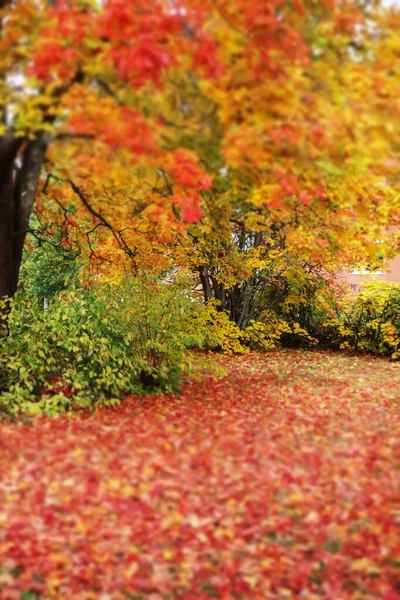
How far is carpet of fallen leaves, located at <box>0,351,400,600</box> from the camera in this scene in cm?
414

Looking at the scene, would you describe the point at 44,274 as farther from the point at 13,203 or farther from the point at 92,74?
the point at 92,74

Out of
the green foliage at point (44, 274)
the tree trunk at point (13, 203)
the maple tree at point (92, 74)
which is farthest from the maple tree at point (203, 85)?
the green foliage at point (44, 274)

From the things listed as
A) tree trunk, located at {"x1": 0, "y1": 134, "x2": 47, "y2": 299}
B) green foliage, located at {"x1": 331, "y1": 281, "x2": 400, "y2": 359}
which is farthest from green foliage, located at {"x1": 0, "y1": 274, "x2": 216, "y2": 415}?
green foliage, located at {"x1": 331, "y1": 281, "x2": 400, "y2": 359}

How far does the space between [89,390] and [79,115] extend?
4211mm

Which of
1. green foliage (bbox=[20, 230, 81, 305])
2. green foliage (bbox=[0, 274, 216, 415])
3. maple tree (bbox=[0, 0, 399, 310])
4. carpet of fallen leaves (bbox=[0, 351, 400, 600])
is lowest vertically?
carpet of fallen leaves (bbox=[0, 351, 400, 600])

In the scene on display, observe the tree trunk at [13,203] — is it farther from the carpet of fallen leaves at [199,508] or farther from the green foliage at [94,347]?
the carpet of fallen leaves at [199,508]

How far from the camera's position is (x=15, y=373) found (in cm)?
830

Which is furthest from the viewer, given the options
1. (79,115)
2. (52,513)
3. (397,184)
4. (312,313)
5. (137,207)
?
(312,313)

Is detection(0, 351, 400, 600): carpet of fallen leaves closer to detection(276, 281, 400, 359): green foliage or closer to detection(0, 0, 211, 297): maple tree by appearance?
detection(0, 0, 211, 297): maple tree

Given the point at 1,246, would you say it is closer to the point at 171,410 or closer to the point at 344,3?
the point at 171,410

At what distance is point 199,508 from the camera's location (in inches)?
197

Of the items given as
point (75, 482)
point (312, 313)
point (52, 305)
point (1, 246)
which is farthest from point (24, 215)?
point (312, 313)

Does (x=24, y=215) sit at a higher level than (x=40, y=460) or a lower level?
higher

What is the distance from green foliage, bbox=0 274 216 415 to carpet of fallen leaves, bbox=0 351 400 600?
0.78m
